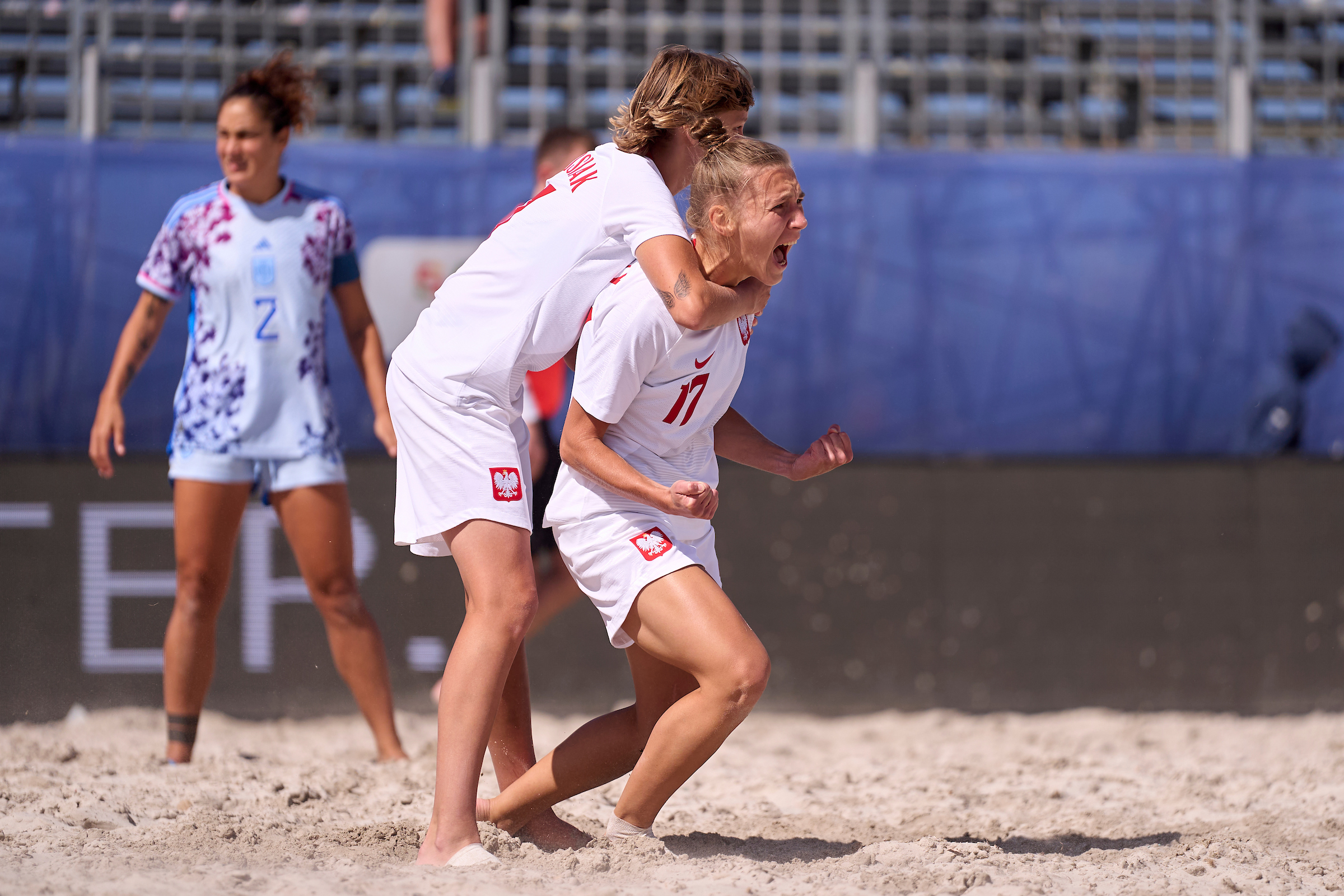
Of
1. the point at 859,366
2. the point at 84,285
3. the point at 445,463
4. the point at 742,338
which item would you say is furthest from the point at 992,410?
the point at 84,285

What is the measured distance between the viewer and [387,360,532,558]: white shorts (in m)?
2.20

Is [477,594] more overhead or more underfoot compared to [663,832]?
more overhead

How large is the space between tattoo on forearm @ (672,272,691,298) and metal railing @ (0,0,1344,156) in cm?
353

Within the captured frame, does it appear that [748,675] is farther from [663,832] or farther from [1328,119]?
[1328,119]

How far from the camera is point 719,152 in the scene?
2.23 m

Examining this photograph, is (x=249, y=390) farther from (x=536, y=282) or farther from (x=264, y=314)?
(x=536, y=282)

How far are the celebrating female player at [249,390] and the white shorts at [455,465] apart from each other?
978 millimetres

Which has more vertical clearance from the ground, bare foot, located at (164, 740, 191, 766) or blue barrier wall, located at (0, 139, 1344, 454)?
blue barrier wall, located at (0, 139, 1344, 454)

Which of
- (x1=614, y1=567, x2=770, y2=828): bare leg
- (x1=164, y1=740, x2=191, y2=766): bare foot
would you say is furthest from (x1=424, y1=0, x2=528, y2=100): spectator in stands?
(x1=614, y1=567, x2=770, y2=828): bare leg

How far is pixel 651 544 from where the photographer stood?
2.20 m

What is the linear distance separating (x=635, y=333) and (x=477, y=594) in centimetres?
55

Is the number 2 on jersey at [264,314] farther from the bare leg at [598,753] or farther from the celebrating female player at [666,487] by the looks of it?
the bare leg at [598,753]

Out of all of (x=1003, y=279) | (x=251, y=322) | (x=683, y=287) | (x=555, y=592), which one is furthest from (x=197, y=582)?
(x=1003, y=279)

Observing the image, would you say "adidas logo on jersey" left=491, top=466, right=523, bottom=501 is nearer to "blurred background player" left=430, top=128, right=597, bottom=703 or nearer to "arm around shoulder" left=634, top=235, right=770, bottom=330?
"arm around shoulder" left=634, top=235, right=770, bottom=330
